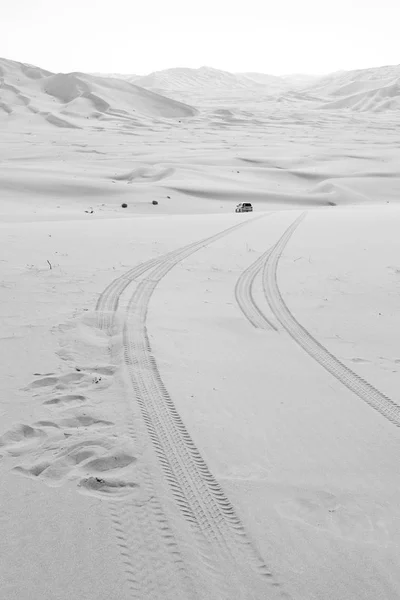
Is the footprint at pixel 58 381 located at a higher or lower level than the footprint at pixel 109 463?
higher

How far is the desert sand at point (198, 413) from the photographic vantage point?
126 inches

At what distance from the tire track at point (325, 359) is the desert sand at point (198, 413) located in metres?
0.03

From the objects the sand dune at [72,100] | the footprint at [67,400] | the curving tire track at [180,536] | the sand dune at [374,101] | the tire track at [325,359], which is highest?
the sand dune at [374,101]

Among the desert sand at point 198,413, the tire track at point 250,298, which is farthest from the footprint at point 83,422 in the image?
the tire track at point 250,298

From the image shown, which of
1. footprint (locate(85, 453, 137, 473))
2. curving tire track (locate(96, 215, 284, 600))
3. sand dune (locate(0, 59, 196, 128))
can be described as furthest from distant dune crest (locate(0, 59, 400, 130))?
footprint (locate(85, 453, 137, 473))

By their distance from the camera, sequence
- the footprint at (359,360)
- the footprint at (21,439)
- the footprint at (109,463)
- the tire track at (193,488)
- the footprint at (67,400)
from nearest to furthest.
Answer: the tire track at (193,488) < the footprint at (109,463) < the footprint at (21,439) < the footprint at (67,400) < the footprint at (359,360)

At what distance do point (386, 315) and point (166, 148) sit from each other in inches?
1561

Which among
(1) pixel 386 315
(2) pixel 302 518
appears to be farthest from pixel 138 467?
(1) pixel 386 315

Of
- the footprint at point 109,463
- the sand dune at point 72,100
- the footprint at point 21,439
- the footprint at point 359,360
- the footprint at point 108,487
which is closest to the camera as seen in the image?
the footprint at point 108,487

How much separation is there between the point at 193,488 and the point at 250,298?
5.33m

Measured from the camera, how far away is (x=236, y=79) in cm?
15638

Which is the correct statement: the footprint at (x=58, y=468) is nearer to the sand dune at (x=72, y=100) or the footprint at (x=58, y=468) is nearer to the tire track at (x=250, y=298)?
the tire track at (x=250, y=298)

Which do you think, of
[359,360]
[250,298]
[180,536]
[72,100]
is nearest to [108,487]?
[180,536]

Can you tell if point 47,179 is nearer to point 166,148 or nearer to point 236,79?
point 166,148
